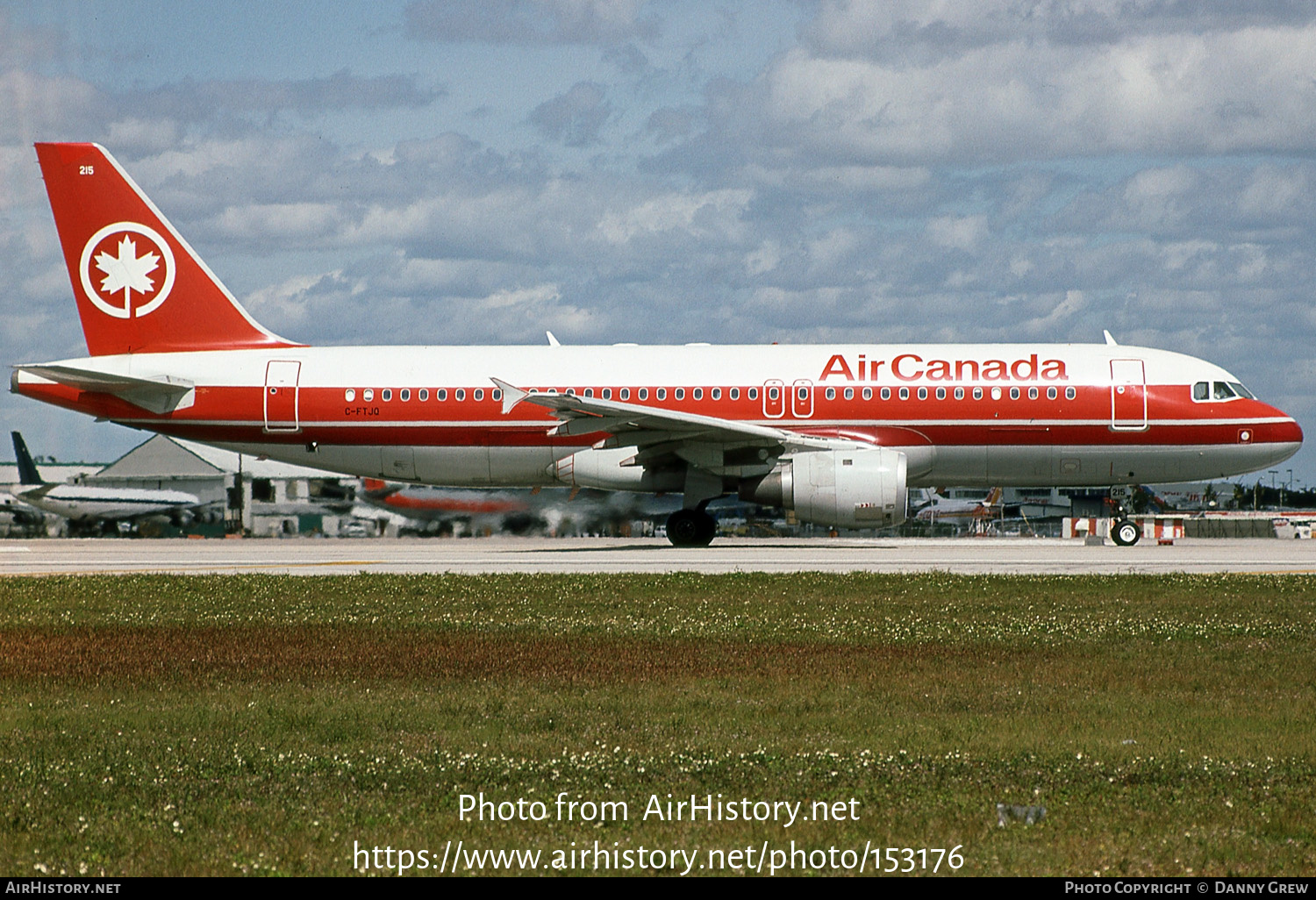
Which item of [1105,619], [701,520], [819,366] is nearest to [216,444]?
[701,520]

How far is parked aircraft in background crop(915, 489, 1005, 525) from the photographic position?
59188 millimetres

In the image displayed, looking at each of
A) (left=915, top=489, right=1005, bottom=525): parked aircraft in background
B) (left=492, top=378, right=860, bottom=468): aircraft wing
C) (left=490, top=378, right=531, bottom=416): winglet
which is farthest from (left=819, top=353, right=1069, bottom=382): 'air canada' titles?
(left=915, top=489, right=1005, bottom=525): parked aircraft in background

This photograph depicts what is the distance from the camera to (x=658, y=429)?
85.1ft

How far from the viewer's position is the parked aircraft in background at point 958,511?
59.2 metres

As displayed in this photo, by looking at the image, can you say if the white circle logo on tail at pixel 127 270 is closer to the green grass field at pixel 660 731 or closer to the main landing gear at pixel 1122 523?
the green grass field at pixel 660 731

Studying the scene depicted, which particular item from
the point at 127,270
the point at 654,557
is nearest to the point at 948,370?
the point at 654,557

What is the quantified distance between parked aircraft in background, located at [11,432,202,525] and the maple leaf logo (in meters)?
23.0

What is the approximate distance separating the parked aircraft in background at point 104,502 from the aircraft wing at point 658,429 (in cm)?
2793

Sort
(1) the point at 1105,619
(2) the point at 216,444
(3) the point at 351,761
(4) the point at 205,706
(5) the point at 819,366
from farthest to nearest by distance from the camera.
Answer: (2) the point at 216,444, (5) the point at 819,366, (1) the point at 1105,619, (4) the point at 205,706, (3) the point at 351,761

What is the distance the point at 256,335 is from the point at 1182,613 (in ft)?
69.6

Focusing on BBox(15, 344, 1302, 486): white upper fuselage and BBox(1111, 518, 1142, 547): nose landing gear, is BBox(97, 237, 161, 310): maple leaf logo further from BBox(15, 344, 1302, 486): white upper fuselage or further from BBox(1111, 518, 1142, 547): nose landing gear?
BBox(1111, 518, 1142, 547): nose landing gear
